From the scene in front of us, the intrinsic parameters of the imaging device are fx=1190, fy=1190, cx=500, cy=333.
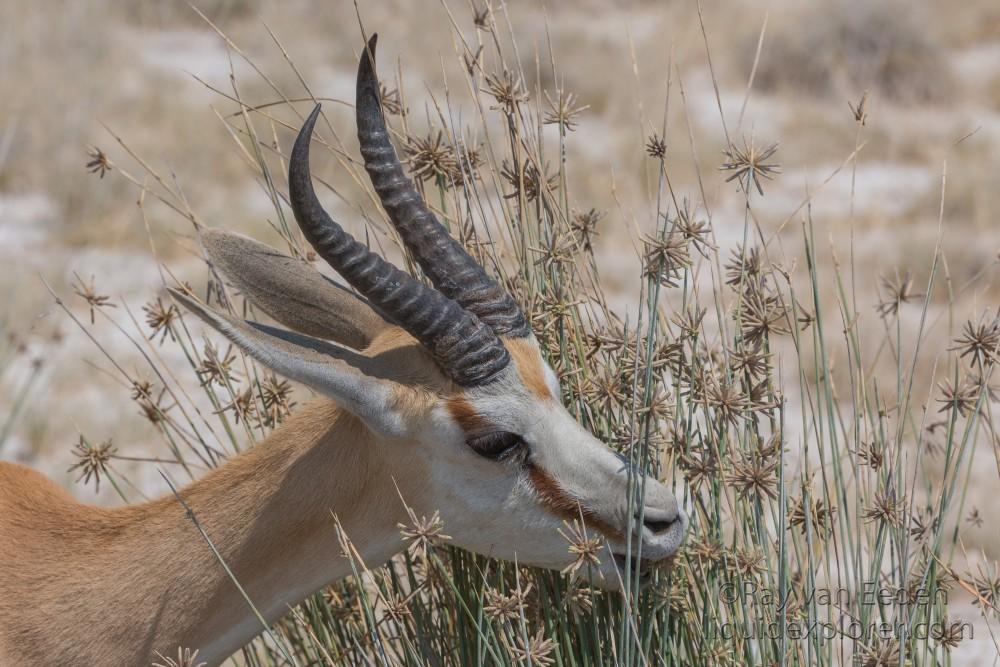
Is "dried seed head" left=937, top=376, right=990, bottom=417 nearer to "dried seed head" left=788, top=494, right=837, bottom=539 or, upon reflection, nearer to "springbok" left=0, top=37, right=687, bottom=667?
"dried seed head" left=788, top=494, right=837, bottom=539

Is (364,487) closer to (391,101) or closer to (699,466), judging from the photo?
(699,466)

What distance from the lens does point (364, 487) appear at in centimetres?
306

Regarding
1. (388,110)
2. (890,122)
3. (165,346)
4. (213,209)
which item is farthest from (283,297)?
(890,122)

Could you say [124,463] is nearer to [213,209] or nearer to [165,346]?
[165,346]

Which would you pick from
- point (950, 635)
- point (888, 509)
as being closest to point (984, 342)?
point (888, 509)

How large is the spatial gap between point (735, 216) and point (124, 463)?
5408 millimetres

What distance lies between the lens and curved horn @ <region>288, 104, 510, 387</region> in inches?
110

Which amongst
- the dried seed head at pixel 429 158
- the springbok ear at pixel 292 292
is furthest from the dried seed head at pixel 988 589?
the dried seed head at pixel 429 158

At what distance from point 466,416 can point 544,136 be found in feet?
Result: 17.1

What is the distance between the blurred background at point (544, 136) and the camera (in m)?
7.48

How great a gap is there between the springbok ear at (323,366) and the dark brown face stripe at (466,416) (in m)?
0.13

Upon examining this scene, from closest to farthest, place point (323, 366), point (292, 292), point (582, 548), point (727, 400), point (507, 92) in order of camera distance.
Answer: point (582, 548) < point (323, 366) < point (727, 400) < point (292, 292) < point (507, 92)

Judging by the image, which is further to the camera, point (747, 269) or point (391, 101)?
point (391, 101)

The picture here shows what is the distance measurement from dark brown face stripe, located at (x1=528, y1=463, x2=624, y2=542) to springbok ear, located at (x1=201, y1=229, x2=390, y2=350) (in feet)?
1.94
